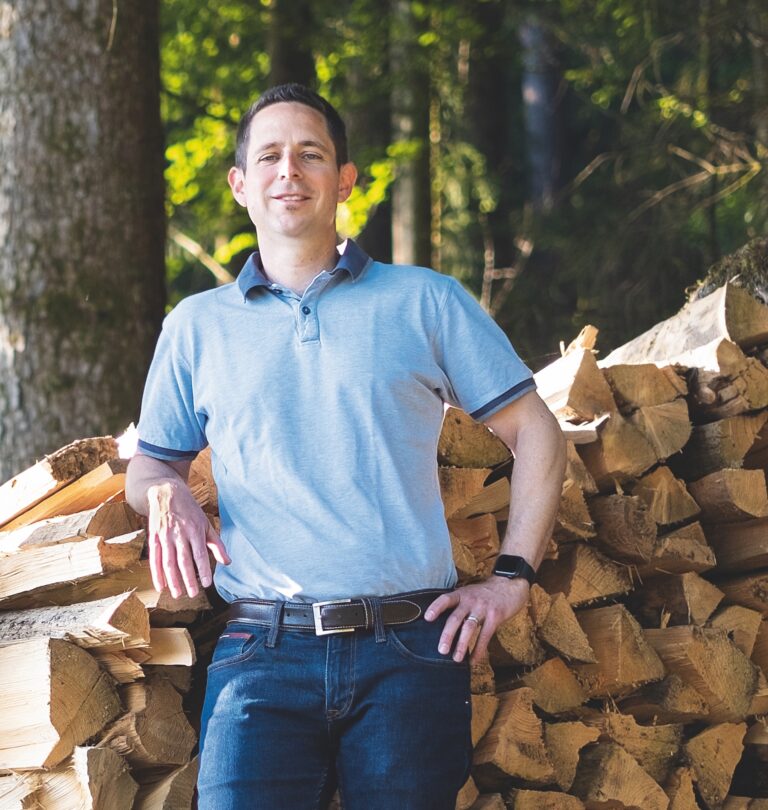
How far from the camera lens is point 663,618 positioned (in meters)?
3.57

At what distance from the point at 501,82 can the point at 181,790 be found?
11950 mm

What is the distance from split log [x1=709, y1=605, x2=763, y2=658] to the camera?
3646mm

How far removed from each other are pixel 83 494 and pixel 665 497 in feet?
5.73

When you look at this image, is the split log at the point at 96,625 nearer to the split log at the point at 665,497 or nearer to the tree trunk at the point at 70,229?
the split log at the point at 665,497

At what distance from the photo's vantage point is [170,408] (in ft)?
8.74

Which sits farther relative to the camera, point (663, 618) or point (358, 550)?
point (663, 618)

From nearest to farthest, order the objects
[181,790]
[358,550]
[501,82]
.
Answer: [358,550] < [181,790] < [501,82]

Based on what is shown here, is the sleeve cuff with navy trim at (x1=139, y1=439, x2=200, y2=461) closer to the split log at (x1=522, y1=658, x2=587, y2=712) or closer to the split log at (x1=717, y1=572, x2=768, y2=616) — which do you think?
the split log at (x1=522, y1=658, x2=587, y2=712)

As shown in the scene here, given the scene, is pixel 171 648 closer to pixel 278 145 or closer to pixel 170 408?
pixel 170 408

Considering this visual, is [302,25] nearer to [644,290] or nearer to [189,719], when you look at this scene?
[644,290]

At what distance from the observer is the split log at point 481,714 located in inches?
120

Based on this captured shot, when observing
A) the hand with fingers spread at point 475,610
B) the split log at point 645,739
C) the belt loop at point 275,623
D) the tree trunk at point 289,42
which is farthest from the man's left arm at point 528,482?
the tree trunk at point 289,42

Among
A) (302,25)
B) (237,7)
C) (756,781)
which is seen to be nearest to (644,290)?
(302,25)

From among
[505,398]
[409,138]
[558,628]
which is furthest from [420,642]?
[409,138]
